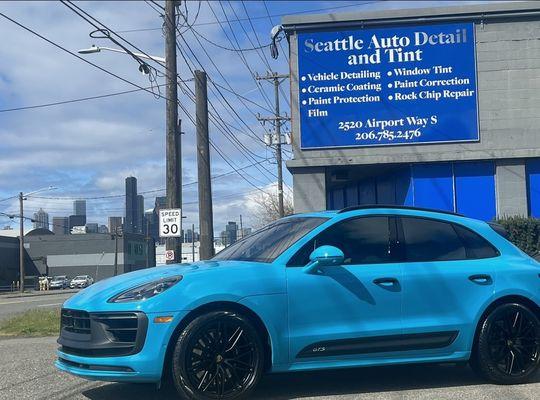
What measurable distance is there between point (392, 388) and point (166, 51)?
11.3 meters

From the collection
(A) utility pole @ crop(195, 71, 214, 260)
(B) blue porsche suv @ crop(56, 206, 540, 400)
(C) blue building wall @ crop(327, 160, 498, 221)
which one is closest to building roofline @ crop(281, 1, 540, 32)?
(A) utility pole @ crop(195, 71, 214, 260)

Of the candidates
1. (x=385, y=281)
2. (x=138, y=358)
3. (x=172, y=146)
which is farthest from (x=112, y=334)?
(x=172, y=146)

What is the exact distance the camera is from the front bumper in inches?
197

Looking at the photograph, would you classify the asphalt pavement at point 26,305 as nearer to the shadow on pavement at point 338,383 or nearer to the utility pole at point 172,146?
the utility pole at point 172,146

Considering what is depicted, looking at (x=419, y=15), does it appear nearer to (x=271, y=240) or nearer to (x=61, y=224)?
(x=271, y=240)

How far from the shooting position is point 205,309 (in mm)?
→ 5227

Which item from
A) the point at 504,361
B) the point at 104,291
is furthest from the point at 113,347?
the point at 504,361

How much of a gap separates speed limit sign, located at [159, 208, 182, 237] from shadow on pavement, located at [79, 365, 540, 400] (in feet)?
25.9

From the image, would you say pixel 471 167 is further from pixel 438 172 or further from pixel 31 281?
pixel 31 281

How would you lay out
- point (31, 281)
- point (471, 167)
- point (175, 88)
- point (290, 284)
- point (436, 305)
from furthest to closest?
point (31, 281) < point (471, 167) < point (175, 88) < point (436, 305) < point (290, 284)

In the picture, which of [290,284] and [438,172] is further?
[438,172]

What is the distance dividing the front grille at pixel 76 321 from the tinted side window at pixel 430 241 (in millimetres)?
2893

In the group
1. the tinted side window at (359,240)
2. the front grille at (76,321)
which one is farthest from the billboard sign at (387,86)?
the front grille at (76,321)

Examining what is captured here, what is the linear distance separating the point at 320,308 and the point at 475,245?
1.78 meters
